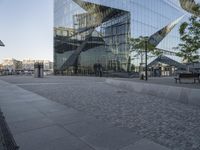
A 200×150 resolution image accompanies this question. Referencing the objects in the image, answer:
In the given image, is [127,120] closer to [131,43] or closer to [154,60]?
[131,43]

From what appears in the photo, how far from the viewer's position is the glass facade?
139ft

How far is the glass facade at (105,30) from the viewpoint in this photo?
139 ft

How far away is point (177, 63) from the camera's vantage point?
2415 inches

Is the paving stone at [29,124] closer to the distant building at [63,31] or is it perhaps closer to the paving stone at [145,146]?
the paving stone at [145,146]

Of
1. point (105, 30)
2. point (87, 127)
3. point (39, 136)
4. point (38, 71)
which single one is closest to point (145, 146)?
point (87, 127)

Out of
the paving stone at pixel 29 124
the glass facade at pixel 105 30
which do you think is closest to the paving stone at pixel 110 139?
the paving stone at pixel 29 124

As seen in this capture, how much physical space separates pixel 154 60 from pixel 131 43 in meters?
14.1

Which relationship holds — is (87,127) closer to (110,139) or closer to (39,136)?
(110,139)

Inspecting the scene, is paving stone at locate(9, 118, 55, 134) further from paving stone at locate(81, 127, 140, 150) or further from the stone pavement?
paving stone at locate(81, 127, 140, 150)

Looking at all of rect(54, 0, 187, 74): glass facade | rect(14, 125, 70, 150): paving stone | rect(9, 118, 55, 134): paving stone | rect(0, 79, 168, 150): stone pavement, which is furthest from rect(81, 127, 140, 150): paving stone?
rect(54, 0, 187, 74): glass facade

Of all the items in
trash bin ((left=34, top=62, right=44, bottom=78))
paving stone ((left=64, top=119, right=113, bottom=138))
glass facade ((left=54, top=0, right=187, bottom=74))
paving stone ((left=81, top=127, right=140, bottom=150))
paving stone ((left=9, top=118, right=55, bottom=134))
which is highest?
glass facade ((left=54, top=0, right=187, bottom=74))

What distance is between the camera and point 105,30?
44.2 meters

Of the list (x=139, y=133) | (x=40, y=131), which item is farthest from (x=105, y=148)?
(x=40, y=131)

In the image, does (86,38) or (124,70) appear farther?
(86,38)
